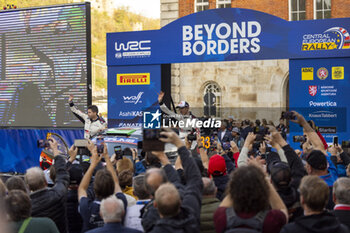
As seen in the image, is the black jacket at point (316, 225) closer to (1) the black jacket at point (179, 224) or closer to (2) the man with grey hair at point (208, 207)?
(1) the black jacket at point (179, 224)

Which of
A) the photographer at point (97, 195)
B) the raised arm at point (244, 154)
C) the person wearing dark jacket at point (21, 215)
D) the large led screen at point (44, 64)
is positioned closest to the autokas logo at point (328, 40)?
the large led screen at point (44, 64)

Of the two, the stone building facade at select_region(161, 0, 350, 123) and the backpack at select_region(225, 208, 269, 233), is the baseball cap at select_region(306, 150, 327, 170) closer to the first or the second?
the backpack at select_region(225, 208, 269, 233)

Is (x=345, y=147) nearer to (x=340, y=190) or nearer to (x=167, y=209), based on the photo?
(x=340, y=190)

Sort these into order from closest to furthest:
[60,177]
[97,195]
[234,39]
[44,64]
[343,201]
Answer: [343,201] → [97,195] → [60,177] → [234,39] → [44,64]

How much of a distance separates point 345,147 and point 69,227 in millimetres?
4892

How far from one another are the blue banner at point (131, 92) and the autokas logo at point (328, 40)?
4479mm

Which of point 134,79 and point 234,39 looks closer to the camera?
point 234,39

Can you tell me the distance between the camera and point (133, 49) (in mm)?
15562

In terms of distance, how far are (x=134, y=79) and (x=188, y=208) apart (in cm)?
1186

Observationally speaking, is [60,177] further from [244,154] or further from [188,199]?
[244,154]

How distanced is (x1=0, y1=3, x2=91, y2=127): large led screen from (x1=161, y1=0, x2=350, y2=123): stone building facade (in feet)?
40.4

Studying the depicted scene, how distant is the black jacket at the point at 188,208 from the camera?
4.00 meters

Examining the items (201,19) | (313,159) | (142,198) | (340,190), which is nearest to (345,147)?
(313,159)

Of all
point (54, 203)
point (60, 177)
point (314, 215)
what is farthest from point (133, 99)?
point (314, 215)
